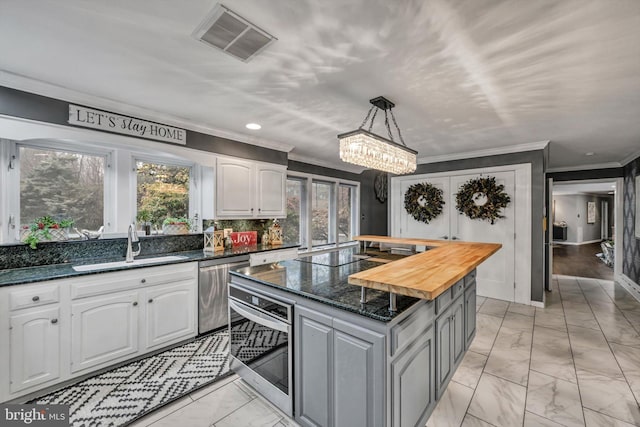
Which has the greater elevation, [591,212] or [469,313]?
[591,212]

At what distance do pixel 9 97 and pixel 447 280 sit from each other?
341 centimetres

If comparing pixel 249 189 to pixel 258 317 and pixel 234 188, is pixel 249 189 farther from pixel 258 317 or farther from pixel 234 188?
pixel 258 317

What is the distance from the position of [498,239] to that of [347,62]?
3936 mm

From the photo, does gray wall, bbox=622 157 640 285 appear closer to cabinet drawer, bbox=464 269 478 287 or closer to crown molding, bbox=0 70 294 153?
cabinet drawer, bbox=464 269 478 287

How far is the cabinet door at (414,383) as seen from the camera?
4.45ft

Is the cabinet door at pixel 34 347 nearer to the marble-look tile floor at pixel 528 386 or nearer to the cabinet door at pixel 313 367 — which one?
the marble-look tile floor at pixel 528 386

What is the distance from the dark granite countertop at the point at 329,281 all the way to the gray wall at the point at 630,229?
538cm

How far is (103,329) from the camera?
7.38 feet

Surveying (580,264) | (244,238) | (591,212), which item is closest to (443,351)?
(244,238)

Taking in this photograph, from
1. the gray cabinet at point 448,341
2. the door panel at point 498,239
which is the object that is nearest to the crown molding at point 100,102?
the gray cabinet at point 448,341

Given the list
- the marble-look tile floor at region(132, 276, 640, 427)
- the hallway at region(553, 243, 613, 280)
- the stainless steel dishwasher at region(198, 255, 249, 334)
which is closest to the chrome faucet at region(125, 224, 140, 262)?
the stainless steel dishwasher at region(198, 255, 249, 334)

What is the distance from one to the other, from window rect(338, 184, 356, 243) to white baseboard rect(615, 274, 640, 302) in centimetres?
483

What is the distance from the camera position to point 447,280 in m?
1.33

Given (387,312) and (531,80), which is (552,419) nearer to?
(387,312)
